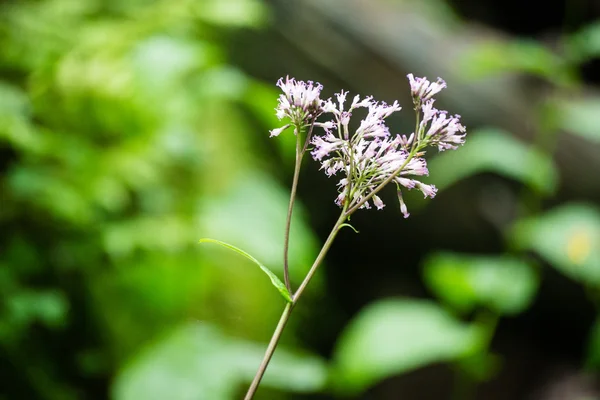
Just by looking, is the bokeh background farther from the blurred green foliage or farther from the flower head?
the flower head

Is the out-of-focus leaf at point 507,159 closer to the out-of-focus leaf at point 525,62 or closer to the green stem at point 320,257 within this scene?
the out-of-focus leaf at point 525,62

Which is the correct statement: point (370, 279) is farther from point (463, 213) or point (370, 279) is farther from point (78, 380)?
point (78, 380)

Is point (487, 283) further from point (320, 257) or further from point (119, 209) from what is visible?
point (320, 257)

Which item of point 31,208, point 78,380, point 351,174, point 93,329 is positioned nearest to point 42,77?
point 31,208

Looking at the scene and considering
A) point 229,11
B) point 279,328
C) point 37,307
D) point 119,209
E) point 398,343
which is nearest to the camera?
point 279,328

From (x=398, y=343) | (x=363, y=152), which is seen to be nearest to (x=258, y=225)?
(x=398, y=343)

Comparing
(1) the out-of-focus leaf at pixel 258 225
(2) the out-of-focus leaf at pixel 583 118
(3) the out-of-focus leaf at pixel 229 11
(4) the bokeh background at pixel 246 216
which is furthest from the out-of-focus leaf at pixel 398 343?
(3) the out-of-focus leaf at pixel 229 11

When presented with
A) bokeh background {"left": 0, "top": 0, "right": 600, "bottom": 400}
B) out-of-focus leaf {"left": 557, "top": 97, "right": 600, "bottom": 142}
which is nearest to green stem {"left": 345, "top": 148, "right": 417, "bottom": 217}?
bokeh background {"left": 0, "top": 0, "right": 600, "bottom": 400}
